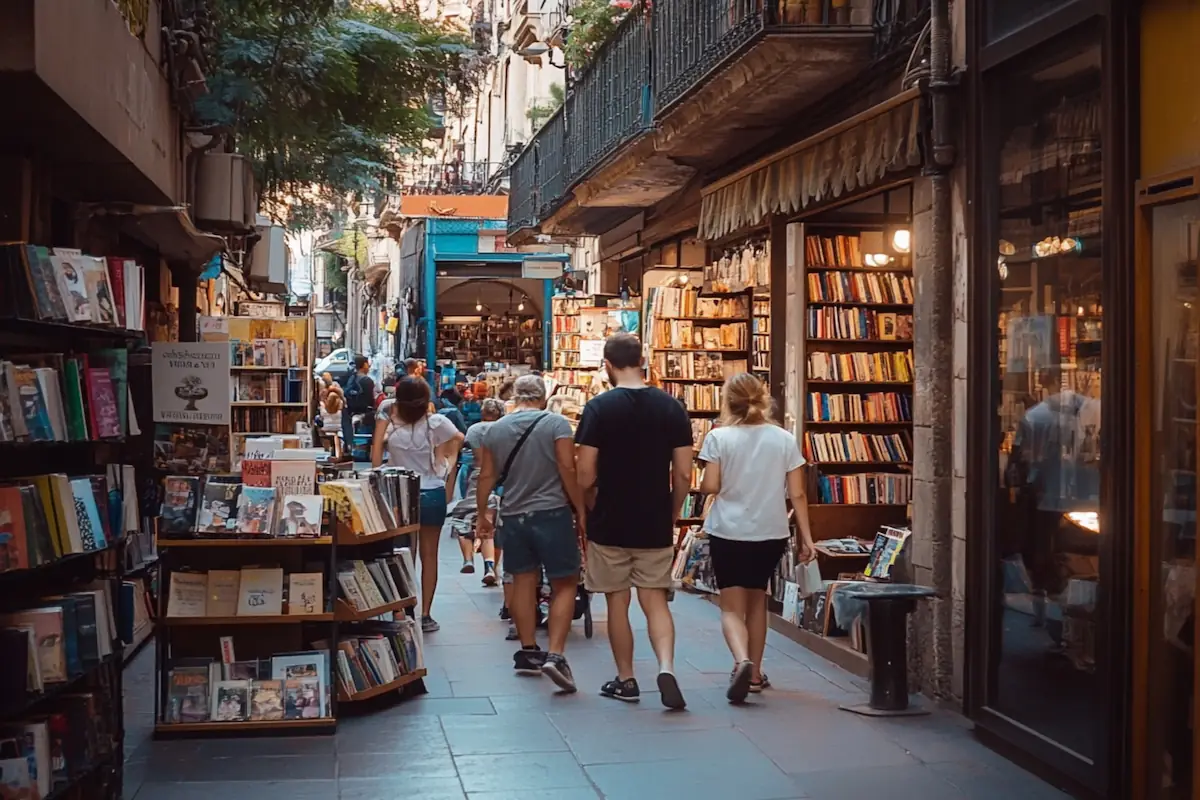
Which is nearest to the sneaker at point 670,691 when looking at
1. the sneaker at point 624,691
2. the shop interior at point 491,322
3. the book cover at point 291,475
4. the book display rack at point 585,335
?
the sneaker at point 624,691

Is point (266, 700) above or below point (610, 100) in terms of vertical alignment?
below

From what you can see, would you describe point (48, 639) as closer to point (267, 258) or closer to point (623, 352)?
point (623, 352)

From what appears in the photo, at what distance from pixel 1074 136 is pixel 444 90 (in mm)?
9259

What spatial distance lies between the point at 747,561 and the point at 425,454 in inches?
126

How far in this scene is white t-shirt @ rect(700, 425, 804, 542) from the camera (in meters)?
7.95

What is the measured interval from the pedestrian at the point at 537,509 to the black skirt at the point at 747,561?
92 centimetres

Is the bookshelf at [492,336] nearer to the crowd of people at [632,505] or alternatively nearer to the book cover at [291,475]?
the crowd of people at [632,505]

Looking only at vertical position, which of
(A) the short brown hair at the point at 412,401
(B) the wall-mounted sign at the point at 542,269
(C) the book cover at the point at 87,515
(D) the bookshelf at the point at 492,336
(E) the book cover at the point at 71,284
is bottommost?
(C) the book cover at the point at 87,515

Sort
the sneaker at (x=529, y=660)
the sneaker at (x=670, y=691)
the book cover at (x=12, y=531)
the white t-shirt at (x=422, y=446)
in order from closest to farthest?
the book cover at (x=12, y=531) → the sneaker at (x=670, y=691) → the sneaker at (x=529, y=660) → the white t-shirt at (x=422, y=446)

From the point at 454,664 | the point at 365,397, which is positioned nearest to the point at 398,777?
the point at 454,664

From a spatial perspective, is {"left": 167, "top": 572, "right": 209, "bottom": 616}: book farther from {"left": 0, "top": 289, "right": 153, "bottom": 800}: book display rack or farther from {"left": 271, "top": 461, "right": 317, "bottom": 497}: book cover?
{"left": 0, "top": 289, "right": 153, "bottom": 800}: book display rack

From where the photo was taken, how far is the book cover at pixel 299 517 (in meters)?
7.14

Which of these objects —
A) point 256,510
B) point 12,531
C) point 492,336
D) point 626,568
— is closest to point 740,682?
point 626,568

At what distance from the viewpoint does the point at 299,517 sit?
23.5ft
